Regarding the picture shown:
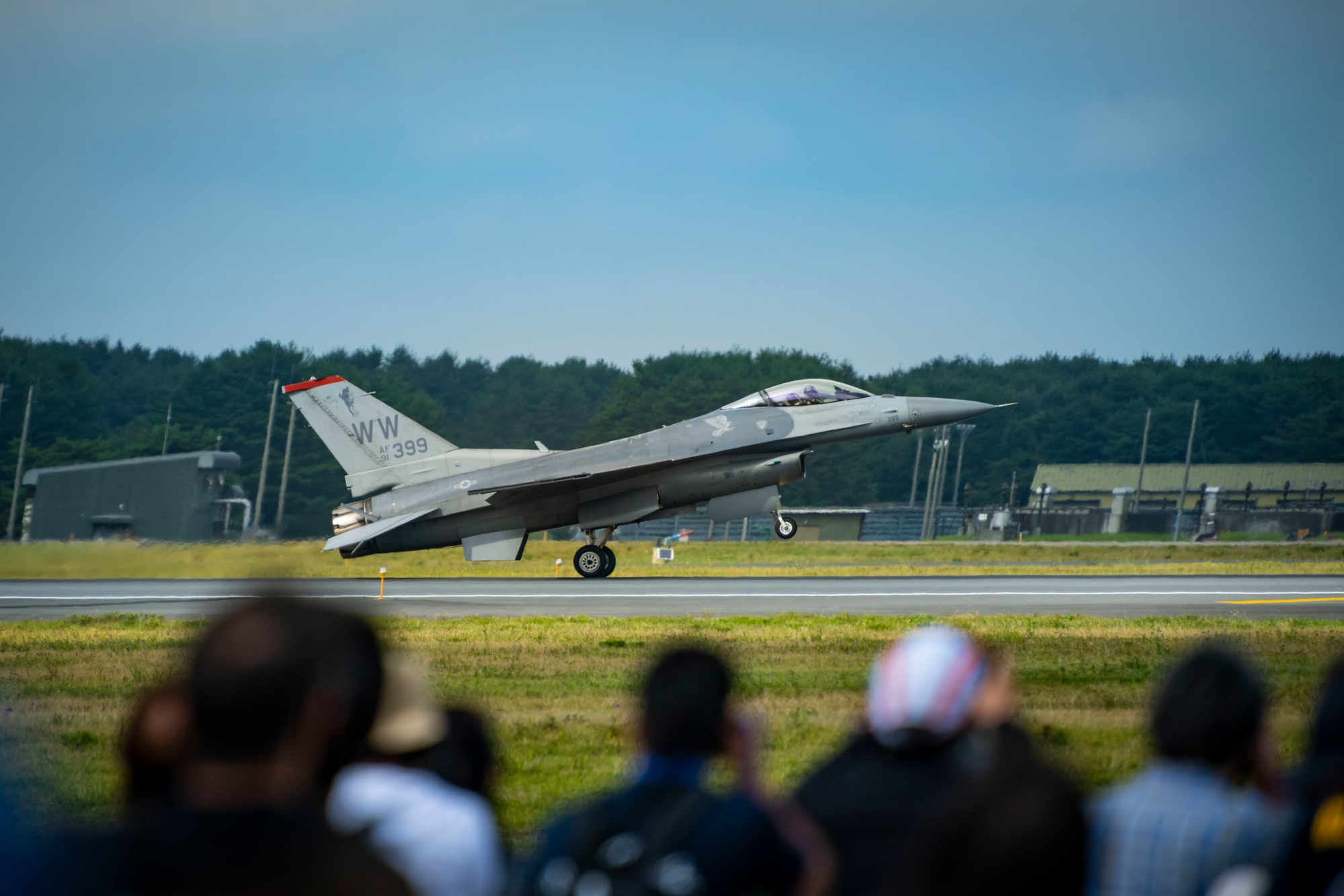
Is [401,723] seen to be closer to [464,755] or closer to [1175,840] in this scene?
[464,755]

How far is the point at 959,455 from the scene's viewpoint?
329ft

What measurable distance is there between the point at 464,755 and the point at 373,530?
76.5 feet

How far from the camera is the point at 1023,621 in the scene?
16.7 meters

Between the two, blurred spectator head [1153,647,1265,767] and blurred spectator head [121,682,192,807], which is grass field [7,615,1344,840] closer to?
blurred spectator head [121,682,192,807]

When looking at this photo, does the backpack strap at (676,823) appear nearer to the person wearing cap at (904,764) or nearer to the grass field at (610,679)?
the person wearing cap at (904,764)

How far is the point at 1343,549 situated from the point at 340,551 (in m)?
37.1

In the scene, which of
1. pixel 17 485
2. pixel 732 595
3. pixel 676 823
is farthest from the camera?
pixel 17 485

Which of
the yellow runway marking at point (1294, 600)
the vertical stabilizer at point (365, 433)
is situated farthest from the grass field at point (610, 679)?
the vertical stabilizer at point (365, 433)

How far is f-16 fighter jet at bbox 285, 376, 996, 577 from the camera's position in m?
25.3

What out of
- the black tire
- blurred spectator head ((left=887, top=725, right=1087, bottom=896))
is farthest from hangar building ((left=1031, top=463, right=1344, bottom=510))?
blurred spectator head ((left=887, top=725, right=1087, bottom=896))

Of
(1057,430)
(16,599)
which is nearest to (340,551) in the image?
(16,599)

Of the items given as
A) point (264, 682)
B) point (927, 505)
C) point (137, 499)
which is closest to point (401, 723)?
point (264, 682)

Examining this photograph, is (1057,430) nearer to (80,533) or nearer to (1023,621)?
(80,533)

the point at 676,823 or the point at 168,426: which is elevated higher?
the point at 676,823
